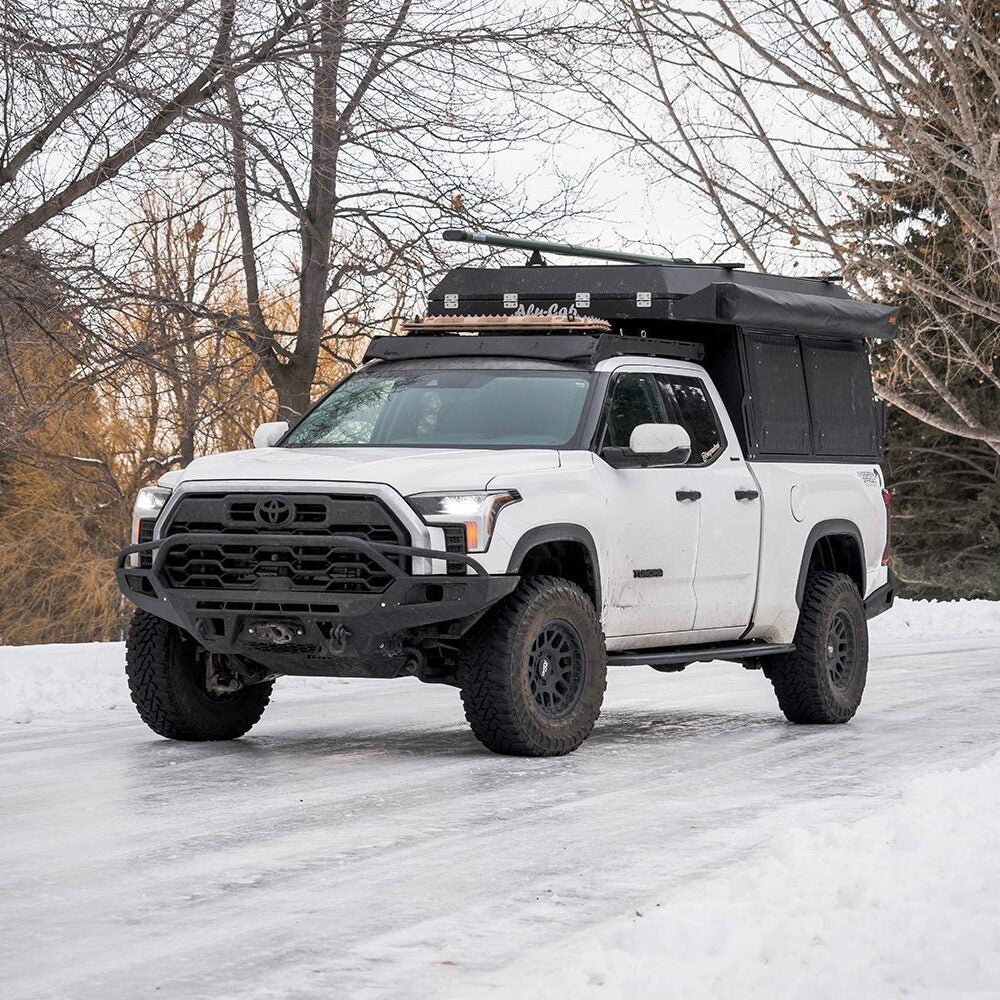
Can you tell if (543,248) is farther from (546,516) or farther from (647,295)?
(546,516)

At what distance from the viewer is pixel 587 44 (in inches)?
685

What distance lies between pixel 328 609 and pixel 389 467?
750mm

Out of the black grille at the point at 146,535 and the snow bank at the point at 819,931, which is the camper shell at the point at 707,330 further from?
the snow bank at the point at 819,931

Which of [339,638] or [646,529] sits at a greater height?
[646,529]

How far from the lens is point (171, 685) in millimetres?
10047

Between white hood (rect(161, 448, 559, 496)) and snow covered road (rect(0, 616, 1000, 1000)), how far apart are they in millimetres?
1406

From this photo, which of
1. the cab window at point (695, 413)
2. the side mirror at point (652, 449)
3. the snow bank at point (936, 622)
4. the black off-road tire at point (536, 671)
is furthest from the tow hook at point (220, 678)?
the snow bank at point (936, 622)

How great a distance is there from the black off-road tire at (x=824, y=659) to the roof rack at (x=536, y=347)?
174cm

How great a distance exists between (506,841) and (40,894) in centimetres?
183

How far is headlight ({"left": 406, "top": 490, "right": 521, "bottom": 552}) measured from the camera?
899 cm

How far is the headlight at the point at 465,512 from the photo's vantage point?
8.99m

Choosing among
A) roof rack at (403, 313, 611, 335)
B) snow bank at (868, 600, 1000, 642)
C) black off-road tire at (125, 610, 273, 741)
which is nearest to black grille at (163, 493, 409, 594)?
black off-road tire at (125, 610, 273, 741)

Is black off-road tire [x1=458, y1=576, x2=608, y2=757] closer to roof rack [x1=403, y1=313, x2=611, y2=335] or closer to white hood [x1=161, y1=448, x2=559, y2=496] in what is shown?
white hood [x1=161, y1=448, x2=559, y2=496]

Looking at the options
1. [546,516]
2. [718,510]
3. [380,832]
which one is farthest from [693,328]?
[380,832]
